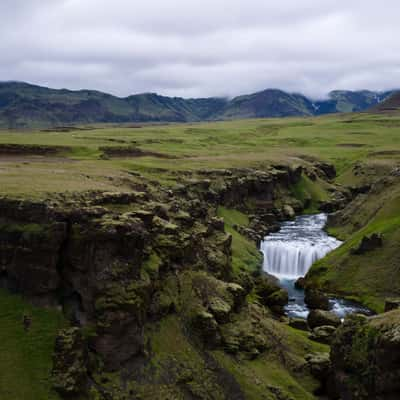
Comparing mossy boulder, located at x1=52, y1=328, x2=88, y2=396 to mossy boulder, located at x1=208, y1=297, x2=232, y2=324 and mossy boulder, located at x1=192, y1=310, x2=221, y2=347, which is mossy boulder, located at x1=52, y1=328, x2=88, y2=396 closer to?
mossy boulder, located at x1=192, y1=310, x2=221, y2=347

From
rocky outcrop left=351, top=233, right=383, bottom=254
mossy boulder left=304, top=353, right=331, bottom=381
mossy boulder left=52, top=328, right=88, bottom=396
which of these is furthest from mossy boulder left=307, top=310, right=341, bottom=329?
mossy boulder left=52, top=328, right=88, bottom=396

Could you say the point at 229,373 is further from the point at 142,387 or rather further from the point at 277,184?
the point at 277,184

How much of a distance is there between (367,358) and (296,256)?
51603 mm

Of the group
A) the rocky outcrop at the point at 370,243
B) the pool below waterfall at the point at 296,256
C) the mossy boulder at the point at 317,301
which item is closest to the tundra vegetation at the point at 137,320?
the mossy boulder at the point at 317,301

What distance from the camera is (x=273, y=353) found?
44344 millimetres

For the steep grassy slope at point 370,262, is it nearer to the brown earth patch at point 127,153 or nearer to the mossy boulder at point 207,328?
the mossy boulder at point 207,328

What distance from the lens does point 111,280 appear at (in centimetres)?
3809

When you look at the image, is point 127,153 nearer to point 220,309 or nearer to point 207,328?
point 220,309

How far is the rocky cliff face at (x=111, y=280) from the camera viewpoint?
36750 millimetres

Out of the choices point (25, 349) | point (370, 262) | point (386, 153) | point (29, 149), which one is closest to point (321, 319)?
point (370, 262)

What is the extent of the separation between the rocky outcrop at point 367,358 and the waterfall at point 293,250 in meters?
43.4

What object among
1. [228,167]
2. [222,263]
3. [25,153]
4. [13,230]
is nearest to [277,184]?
[228,167]

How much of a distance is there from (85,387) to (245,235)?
194 ft

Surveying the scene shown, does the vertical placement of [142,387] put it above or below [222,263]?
below
